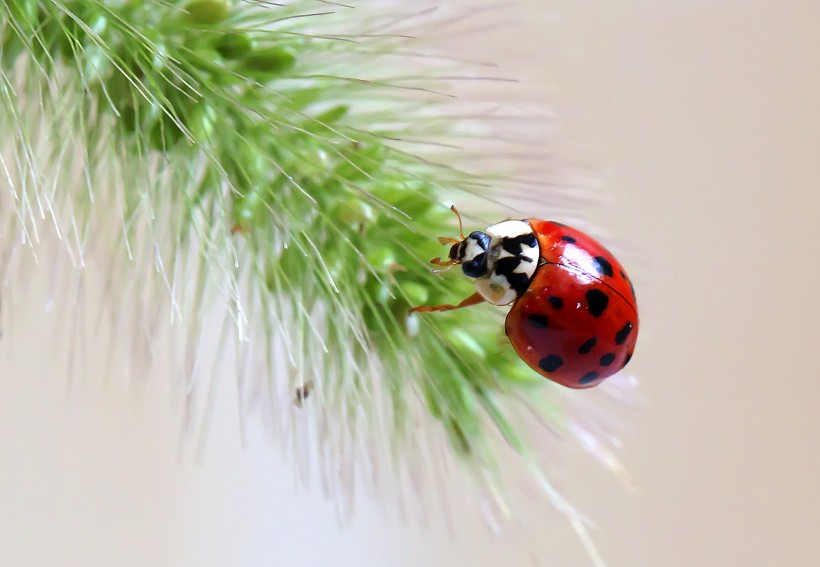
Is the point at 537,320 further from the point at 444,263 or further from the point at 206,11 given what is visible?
the point at 206,11

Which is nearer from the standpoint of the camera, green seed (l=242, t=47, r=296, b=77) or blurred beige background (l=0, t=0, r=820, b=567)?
green seed (l=242, t=47, r=296, b=77)

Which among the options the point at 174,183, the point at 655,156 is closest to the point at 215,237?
the point at 174,183

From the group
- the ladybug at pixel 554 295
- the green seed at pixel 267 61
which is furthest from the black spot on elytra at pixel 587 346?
the green seed at pixel 267 61

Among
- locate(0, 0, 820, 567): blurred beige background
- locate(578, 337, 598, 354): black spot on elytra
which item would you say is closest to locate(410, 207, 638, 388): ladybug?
locate(578, 337, 598, 354): black spot on elytra

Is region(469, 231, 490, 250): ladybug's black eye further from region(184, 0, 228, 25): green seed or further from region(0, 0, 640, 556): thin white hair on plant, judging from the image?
region(184, 0, 228, 25): green seed

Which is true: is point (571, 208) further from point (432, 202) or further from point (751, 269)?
point (751, 269)

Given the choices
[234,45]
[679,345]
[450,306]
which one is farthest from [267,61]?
[679,345]
